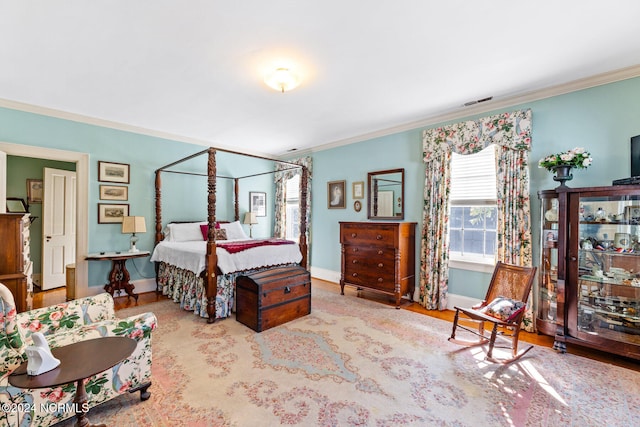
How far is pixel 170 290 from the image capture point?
4.41 meters

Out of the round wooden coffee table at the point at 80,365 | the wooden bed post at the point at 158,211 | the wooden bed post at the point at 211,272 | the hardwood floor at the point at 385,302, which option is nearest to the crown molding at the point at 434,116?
the wooden bed post at the point at 158,211

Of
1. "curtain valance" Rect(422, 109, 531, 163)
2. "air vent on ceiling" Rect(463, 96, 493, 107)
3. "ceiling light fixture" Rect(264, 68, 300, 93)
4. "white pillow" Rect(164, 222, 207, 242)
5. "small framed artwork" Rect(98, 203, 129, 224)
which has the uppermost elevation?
"air vent on ceiling" Rect(463, 96, 493, 107)

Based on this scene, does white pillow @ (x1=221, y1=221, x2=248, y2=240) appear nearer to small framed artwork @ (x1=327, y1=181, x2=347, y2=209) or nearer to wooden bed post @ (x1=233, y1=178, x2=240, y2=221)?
wooden bed post @ (x1=233, y1=178, x2=240, y2=221)

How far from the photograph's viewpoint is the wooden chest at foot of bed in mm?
3197

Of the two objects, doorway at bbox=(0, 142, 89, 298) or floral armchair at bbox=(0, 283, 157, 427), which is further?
doorway at bbox=(0, 142, 89, 298)

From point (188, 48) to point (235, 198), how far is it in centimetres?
382

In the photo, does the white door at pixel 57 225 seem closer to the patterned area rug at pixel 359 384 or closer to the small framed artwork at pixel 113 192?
the small framed artwork at pixel 113 192

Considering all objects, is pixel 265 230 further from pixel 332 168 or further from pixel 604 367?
pixel 604 367

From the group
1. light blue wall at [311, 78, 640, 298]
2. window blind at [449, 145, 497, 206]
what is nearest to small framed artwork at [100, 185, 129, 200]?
light blue wall at [311, 78, 640, 298]

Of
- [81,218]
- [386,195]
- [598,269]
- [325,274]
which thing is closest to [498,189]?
[598,269]

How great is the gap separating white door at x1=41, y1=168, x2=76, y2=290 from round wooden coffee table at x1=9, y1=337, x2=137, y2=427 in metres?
4.68

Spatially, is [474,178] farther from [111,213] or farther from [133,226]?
[111,213]

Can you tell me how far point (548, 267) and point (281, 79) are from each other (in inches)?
135

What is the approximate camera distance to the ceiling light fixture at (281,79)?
2732 mm
